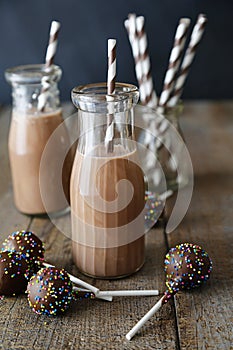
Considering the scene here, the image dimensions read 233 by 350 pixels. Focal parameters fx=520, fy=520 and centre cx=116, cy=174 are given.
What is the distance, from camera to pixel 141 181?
2.85 feet

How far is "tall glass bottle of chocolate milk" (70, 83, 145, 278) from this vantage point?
82 centimetres

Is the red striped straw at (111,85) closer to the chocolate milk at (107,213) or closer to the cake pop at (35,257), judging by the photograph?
the chocolate milk at (107,213)

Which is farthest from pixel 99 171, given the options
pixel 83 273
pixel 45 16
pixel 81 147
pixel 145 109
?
pixel 45 16

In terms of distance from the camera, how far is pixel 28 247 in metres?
0.86

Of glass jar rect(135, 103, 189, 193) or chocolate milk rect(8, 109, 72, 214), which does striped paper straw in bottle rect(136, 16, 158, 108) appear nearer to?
glass jar rect(135, 103, 189, 193)

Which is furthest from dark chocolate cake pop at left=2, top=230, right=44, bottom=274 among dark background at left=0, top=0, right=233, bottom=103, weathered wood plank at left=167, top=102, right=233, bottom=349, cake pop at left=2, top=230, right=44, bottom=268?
dark background at left=0, top=0, right=233, bottom=103

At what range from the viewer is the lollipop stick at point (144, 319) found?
2.37 feet

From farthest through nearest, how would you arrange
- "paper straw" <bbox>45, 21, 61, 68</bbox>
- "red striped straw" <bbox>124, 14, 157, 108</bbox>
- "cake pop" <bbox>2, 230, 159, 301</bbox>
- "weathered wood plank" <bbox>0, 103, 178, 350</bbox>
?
1. "red striped straw" <bbox>124, 14, 157, 108</bbox>
2. "paper straw" <bbox>45, 21, 61, 68</bbox>
3. "cake pop" <bbox>2, 230, 159, 301</bbox>
4. "weathered wood plank" <bbox>0, 103, 178, 350</bbox>

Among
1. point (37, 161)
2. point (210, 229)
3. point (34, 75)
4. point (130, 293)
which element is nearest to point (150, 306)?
point (130, 293)

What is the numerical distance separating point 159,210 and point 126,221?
0.20 meters

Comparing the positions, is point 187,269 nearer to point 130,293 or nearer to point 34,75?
point 130,293

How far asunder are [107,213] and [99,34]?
149 centimetres

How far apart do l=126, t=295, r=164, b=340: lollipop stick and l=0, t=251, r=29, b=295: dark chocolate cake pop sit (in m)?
0.20

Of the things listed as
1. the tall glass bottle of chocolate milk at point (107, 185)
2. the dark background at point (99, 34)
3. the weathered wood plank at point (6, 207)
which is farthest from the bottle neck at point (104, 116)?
the dark background at point (99, 34)
